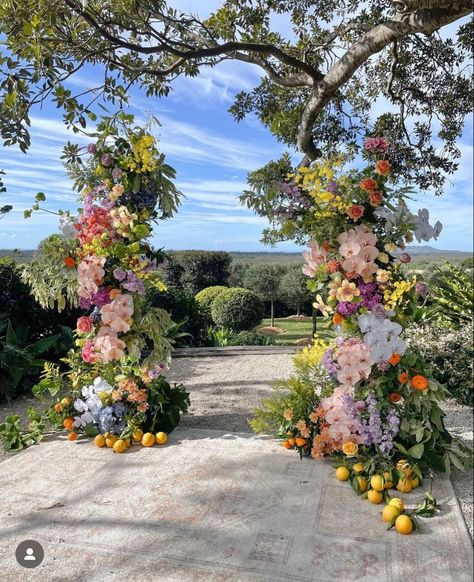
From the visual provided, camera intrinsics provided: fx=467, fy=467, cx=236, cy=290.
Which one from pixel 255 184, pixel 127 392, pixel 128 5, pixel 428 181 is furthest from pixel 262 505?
pixel 428 181

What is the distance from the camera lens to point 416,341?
4441mm

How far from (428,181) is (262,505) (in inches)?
186

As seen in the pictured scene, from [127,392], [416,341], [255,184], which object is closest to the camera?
[255,184]

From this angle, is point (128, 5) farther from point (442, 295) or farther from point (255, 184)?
point (442, 295)

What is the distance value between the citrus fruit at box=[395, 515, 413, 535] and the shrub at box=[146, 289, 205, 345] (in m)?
5.35

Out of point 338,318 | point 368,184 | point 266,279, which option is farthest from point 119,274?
point 266,279

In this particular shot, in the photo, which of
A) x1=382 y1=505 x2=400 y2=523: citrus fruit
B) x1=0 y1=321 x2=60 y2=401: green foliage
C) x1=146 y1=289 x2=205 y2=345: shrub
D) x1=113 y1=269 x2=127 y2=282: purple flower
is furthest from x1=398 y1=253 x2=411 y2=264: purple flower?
x1=146 y1=289 x2=205 y2=345: shrub

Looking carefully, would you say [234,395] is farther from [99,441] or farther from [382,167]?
[382,167]

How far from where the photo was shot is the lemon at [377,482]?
2381mm

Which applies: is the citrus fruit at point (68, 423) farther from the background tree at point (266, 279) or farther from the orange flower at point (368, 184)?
the background tree at point (266, 279)

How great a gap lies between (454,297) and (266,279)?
21.3ft

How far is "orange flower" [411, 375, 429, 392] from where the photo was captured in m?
2.49

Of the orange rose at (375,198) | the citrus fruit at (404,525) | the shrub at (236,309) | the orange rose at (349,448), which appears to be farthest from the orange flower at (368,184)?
the shrub at (236,309)

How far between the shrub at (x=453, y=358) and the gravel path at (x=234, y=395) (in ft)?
0.55
